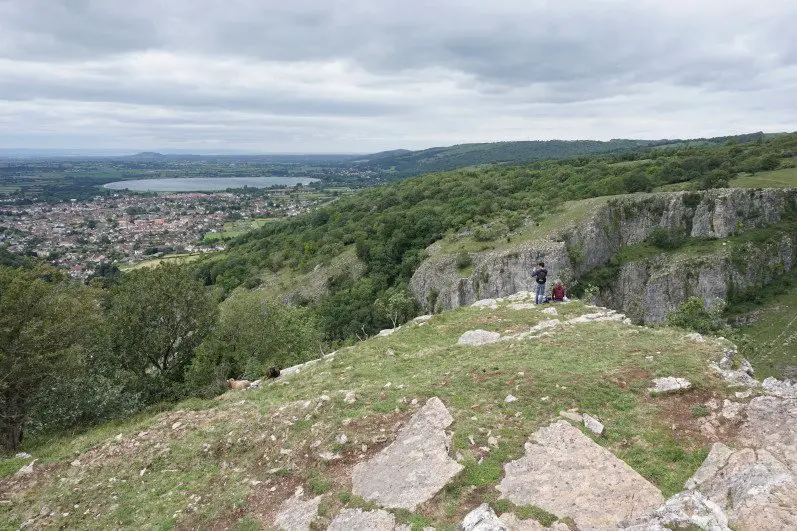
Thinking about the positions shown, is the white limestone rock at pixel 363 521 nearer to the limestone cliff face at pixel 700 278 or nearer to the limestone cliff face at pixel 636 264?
the limestone cliff face at pixel 636 264

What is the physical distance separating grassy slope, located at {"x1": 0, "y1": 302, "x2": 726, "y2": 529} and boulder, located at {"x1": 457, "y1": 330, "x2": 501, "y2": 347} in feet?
7.02

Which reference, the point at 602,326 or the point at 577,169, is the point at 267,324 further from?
the point at 577,169

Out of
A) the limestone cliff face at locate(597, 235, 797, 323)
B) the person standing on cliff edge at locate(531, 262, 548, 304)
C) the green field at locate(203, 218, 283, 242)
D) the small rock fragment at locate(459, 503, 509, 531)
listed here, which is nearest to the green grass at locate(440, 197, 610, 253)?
the limestone cliff face at locate(597, 235, 797, 323)

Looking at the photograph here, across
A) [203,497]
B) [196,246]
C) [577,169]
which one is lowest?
[196,246]

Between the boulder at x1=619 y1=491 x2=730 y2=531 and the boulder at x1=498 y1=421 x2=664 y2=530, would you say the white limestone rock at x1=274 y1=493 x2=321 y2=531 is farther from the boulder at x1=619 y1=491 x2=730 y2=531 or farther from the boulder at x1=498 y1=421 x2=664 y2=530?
the boulder at x1=619 y1=491 x2=730 y2=531

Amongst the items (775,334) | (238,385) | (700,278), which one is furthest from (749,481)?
(700,278)

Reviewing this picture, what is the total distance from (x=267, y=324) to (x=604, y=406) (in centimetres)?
1989

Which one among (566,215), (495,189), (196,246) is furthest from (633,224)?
(196,246)

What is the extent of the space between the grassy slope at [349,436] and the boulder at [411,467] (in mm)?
265

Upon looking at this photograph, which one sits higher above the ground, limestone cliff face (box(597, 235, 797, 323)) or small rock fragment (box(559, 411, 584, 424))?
small rock fragment (box(559, 411, 584, 424))

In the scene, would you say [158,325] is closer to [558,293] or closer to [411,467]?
[411,467]

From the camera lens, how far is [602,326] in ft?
58.0

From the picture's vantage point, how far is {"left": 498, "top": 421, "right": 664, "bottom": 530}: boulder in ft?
28.2

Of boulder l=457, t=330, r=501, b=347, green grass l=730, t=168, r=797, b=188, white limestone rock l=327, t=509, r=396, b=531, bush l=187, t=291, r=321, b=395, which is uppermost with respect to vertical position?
green grass l=730, t=168, r=797, b=188
